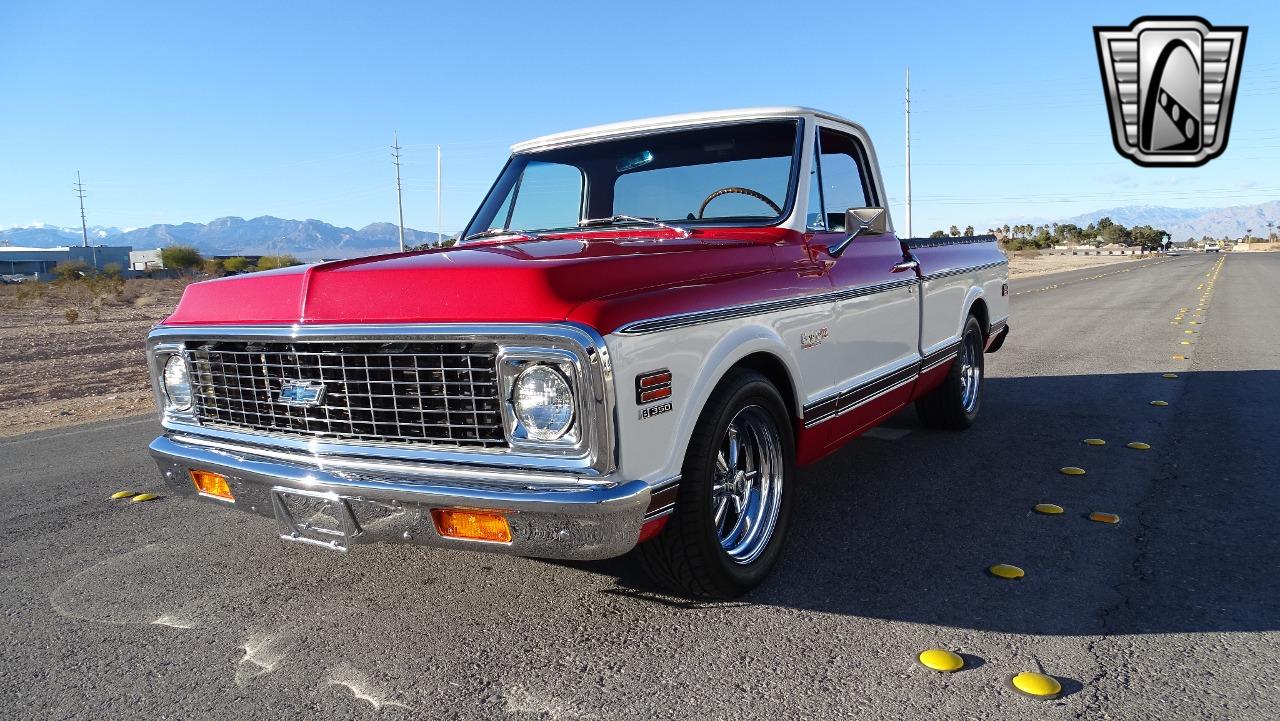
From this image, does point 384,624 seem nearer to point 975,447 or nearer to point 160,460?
point 160,460

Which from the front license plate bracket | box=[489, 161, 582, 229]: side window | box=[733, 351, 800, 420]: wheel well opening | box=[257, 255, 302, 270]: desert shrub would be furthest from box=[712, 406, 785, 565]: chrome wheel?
box=[257, 255, 302, 270]: desert shrub

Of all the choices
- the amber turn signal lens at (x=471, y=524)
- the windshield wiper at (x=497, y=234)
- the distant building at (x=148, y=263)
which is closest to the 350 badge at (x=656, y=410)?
the amber turn signal lens at (x=471, y=524)

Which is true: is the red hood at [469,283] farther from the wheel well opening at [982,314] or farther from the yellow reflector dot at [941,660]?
the wheel well opening at [982,314]

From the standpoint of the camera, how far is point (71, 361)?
41.1ft

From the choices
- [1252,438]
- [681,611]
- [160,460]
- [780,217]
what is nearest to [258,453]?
[160,460]

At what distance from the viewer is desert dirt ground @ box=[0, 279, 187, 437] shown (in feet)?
25.5

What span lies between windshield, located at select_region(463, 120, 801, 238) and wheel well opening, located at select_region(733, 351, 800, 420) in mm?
725

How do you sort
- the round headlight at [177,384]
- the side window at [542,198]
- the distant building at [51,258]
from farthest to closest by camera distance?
1. the distant building at [51,258]
2. the side window at [542,198]
3. the round headlight at [177,384]

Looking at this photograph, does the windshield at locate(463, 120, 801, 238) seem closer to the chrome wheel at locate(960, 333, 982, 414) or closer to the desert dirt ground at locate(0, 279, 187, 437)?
the chrome wheel at locate(960, 333, 982, 414)

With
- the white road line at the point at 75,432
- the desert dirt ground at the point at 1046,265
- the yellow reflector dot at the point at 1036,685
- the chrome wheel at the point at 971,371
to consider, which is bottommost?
the desert dirt ground at the point at 1046,265

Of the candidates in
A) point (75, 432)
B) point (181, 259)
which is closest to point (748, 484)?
point (75, 432)

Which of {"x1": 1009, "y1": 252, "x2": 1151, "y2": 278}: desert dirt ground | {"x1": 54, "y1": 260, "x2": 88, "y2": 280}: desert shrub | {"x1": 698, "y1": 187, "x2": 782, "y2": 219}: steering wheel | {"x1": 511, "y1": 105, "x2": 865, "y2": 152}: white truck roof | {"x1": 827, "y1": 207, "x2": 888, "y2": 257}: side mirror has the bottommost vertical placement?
{"x1": 1009, "y1": 252, "x2": 1151, "y2": 278}: desert dirt ground

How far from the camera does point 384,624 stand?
284 centimetres

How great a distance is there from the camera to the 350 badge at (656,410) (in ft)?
7.94
